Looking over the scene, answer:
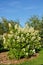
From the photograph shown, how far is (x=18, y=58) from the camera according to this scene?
63.6ft

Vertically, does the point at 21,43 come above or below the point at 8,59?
above

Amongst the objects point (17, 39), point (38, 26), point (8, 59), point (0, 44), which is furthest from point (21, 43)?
point (38, 26)

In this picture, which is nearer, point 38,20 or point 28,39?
point 28,39

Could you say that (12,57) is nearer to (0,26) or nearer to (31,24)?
(0,26)

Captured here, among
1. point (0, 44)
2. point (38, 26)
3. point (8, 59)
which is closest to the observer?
point (8, 59)

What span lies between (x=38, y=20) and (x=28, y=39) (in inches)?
878

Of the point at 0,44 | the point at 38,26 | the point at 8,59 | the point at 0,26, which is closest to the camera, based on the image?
the point at 8,59

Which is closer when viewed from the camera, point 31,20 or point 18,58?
point 18,58

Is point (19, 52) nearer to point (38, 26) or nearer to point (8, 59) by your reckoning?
point (8, 59)

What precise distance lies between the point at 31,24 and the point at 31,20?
96 cm

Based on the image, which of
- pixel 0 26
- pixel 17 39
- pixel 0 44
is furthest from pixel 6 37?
pixel 0 26

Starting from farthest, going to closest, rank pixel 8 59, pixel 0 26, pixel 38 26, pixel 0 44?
pixel 38 26 → pixel 0 26 → pixel 0 44 → pixel 8 59

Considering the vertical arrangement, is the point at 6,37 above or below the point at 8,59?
above

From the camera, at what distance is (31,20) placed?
140ft
